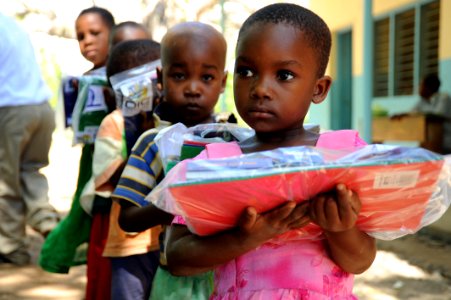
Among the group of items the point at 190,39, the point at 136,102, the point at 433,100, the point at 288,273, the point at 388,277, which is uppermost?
the point at 190,39

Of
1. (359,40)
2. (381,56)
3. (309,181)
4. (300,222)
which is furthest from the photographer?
(381,56)

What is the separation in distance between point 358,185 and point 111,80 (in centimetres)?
186

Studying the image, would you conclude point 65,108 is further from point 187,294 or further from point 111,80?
point 187,294

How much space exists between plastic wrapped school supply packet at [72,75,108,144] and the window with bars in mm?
7230

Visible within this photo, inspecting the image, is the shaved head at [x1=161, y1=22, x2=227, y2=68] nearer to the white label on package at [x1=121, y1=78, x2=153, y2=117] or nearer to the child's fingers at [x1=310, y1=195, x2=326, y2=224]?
the white label on package at [x1=121, y1=78, x2=153, y2=117]

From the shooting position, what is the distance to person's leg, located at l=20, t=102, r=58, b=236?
4.90 m

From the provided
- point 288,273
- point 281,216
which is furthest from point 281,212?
point 288,273

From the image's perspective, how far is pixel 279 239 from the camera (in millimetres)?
1327

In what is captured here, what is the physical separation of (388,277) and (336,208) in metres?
3.52

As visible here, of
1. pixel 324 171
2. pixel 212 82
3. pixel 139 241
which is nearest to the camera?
pixel 324 171

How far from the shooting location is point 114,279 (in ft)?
7.91

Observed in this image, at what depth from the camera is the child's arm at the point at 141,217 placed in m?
1.89

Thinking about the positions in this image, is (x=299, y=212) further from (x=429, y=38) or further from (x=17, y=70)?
(x=429, y=38)

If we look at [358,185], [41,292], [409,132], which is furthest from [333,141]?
[409,132]
